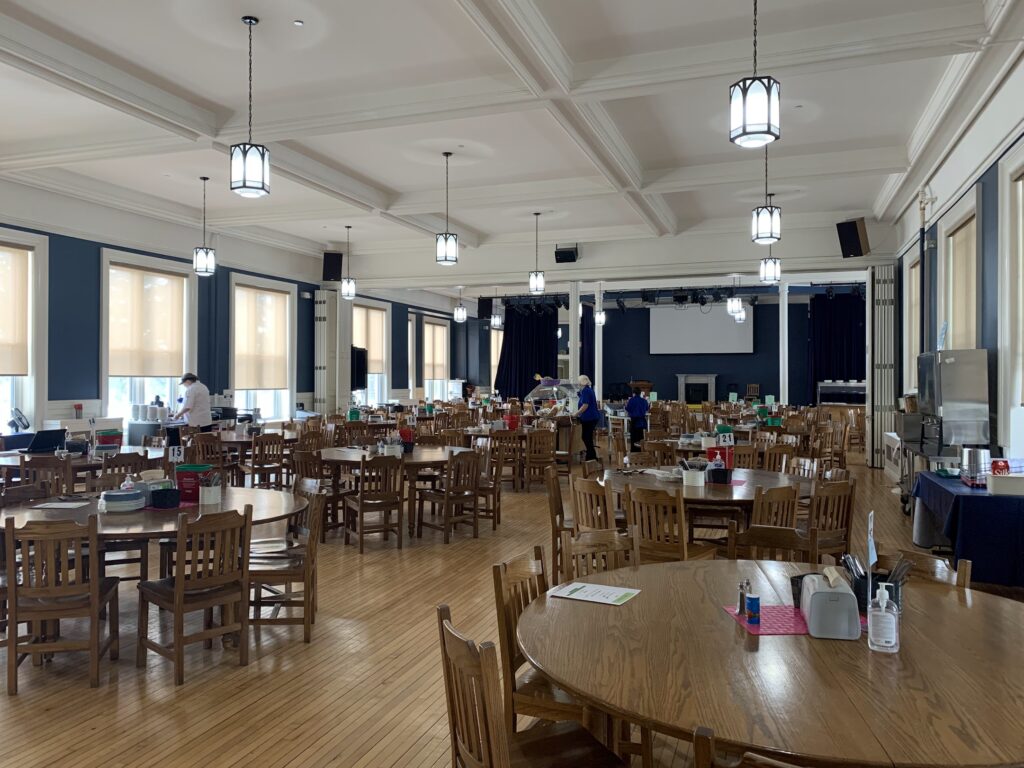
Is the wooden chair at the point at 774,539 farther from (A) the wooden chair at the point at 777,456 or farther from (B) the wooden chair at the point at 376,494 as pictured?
(B) the wooden chair at the point at 376,494

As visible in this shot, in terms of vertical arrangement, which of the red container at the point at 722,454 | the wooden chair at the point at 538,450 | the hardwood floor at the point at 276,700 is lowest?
the hardwood floor at the point at 276,700

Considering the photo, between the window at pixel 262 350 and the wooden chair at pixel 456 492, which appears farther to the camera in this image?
the window at pixel 262 350

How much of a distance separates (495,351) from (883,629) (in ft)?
75.8

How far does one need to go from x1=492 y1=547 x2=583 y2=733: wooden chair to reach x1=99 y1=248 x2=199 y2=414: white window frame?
9084mm

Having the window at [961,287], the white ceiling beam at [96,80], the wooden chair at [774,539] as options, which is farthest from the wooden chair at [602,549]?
the window at [961,287]

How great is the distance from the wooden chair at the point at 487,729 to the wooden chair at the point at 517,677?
0.12 meters

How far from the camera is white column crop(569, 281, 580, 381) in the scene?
13.8 meters

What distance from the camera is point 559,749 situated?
2.20 metres

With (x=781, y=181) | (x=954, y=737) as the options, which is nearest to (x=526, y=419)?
(x=781, y=181)

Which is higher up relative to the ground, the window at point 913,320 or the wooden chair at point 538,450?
the window at point 913,320

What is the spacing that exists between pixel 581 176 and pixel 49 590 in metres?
7.34

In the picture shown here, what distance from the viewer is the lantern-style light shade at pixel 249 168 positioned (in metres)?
5.32

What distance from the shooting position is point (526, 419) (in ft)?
40.4

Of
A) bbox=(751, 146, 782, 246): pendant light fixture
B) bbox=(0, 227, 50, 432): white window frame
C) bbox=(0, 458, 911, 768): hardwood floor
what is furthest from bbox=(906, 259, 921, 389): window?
bbox=(0, 227, 50, 432): white window frame
